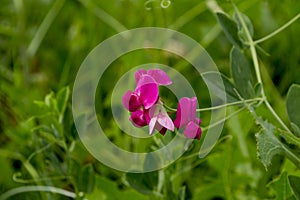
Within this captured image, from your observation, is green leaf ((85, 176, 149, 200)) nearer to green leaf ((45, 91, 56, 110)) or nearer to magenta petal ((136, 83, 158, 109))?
green leaf ((45, 91, 56, 110))

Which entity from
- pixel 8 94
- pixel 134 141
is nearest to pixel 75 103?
pixel 134 141

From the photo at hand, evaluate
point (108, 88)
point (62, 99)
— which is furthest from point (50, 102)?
point (108, 88)

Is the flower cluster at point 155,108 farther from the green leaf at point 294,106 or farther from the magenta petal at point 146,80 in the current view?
the green leaf at point 294,106

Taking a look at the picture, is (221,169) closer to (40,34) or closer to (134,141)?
(134,141)

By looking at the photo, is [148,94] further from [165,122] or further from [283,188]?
[283,188]

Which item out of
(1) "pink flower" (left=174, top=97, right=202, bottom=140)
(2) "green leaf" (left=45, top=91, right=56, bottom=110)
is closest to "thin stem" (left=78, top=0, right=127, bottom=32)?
(2) "green leaf" (left=45, top=91, right=56, bottom=110)

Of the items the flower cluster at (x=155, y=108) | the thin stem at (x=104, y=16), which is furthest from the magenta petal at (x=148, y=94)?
the thin stem at (x=104, y=16)
